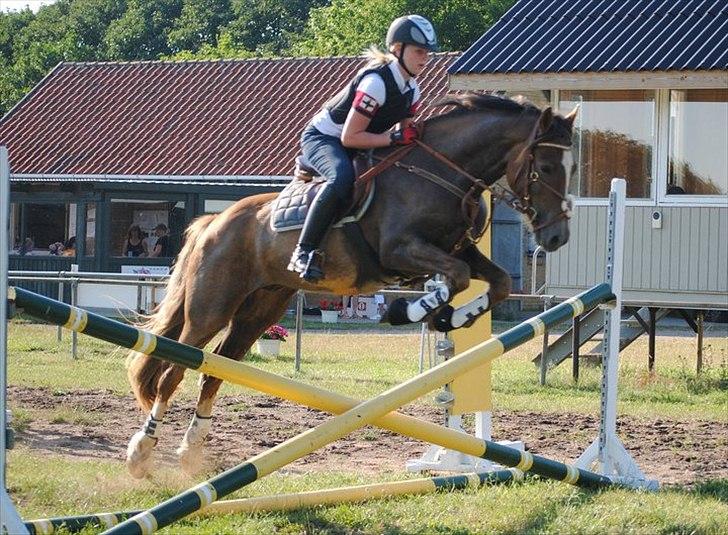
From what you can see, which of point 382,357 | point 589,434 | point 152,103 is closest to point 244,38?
point 152,103

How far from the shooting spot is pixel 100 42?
59.2 meters

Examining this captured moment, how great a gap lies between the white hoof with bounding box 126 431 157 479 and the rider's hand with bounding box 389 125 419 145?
2225 mm

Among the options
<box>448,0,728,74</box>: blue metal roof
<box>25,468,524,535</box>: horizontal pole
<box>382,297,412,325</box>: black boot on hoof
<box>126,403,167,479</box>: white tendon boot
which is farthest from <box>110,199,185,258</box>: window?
<box>382,297,412,325</box>: black boot on hoof

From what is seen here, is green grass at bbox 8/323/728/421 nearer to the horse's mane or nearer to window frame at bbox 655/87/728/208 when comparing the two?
window frame at bbox 655/87/728/208

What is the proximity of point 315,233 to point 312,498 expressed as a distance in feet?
4.95

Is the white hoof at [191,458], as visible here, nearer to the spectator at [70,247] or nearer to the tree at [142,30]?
the spectator at [70,247]

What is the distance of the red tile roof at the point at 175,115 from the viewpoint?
2809cm

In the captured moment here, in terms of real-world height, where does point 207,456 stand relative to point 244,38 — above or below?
below

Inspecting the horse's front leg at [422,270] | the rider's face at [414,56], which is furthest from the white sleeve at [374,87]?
the horse's front leg at [422,270]

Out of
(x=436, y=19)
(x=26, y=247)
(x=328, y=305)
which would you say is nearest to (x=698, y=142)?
(x=328, y=305)

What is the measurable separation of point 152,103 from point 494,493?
25480mm

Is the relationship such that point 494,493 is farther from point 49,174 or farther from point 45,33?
point 45,33

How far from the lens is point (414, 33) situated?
6738 mm

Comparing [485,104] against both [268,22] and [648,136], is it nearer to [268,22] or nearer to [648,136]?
[648,136]
